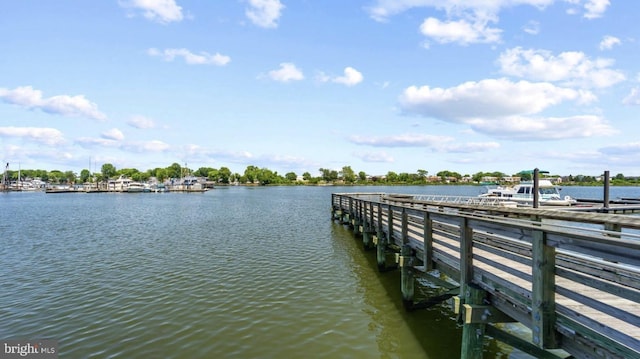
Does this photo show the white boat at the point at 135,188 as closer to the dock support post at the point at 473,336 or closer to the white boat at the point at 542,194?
the white boat at the point at 542,194

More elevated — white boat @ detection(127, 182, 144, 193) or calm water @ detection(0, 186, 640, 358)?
white boat @ detection(127, 182, 144, 193)

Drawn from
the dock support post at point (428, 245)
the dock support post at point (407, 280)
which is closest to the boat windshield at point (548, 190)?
the dock support post at point (407, 280)

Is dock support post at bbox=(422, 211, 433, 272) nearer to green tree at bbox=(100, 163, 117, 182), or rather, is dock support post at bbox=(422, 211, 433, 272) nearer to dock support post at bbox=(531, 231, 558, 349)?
dock support post at bbox=(531, 231, 558, 349)

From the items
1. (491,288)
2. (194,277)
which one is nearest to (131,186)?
(194,277)

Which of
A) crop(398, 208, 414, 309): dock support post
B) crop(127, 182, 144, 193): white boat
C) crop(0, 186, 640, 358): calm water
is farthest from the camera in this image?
crop(127, 182, 144, 193): white boat

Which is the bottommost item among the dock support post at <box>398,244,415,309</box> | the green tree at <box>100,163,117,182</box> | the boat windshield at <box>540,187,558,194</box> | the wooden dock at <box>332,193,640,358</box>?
the dock support post at <box>398,244,415,309</box>

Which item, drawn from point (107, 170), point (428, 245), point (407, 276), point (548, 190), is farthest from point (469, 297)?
point (107, 170)

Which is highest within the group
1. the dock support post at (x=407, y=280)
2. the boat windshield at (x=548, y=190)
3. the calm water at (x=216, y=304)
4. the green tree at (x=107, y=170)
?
the green tree at (x=107, y=170)

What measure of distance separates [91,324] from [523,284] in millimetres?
10264

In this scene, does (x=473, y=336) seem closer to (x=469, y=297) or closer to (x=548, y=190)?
(x=469, y=297)

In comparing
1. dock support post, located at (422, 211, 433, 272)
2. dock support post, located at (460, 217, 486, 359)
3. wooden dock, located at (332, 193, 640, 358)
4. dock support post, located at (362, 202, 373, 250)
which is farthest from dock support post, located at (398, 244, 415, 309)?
dock support post, located at (362, 202, 373, 250)

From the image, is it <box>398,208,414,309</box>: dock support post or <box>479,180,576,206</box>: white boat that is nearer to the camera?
<box>398,208,414,309</box>: dock support post

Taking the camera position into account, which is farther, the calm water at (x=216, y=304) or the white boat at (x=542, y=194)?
the white boat at (x=542, y=194)

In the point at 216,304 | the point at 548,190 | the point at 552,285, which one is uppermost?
the point at 548,190
